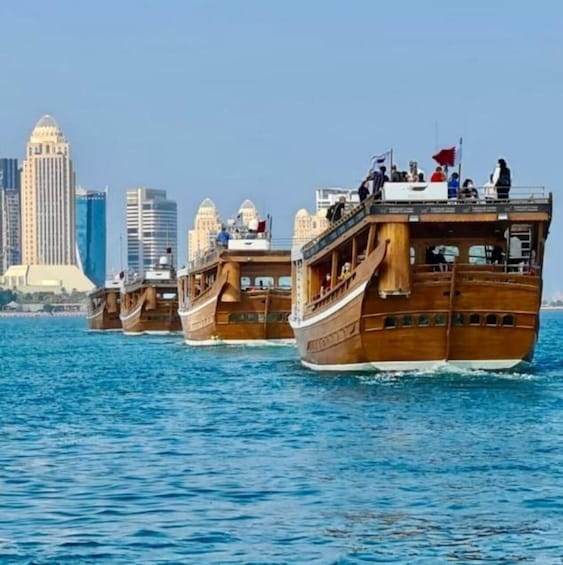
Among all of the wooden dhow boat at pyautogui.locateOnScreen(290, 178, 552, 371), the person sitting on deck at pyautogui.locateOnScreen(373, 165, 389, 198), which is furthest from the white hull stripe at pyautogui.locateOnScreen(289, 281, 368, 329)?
the person sitting on deck at pyautogui.locateOnScreen(373, 165, 389, 198)

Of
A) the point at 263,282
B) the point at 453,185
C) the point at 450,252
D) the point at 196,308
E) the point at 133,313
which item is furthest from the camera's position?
the point at 133,313

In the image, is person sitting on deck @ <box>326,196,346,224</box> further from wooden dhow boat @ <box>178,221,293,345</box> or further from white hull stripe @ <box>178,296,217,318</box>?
white hull stripe @ <box>178,296,217,318</box>

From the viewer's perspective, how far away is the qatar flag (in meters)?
46.5

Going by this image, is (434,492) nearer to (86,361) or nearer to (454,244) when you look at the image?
(454,244)

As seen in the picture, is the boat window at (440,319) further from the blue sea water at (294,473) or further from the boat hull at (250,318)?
the boat hull at (250,318)

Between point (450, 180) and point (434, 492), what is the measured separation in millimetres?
23568

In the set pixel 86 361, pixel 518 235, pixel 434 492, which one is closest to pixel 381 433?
pixel 434 492

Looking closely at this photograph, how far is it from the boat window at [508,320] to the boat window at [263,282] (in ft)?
111

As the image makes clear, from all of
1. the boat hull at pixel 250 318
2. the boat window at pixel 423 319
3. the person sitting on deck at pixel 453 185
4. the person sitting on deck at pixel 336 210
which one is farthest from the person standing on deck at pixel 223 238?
the boat window at pixel 423 319

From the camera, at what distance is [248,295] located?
75562mm

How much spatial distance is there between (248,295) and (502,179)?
32242mm

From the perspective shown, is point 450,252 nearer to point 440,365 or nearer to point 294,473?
point 440,365

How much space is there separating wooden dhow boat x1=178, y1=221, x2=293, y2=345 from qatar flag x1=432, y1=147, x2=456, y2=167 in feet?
92.8

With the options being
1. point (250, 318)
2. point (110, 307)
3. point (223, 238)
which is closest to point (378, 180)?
point (250, 318)
